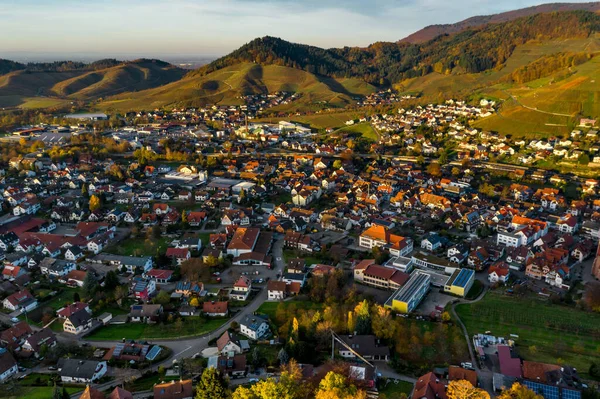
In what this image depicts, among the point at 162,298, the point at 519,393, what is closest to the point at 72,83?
the point at 162,298

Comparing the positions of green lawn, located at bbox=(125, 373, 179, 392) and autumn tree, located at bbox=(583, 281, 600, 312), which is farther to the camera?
autumn tree, located at bbox=(583, 281, 600, 312)

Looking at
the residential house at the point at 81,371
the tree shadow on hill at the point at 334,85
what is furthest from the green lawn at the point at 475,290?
the tree shadow on hill at the point at 334,85

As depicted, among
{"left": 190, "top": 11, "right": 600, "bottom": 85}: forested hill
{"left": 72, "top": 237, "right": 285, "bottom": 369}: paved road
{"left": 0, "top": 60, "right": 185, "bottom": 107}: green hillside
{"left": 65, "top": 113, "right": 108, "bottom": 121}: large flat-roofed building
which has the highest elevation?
{"left": 190, "top": 11, "right": 600, "bottom": 85}: forested hill

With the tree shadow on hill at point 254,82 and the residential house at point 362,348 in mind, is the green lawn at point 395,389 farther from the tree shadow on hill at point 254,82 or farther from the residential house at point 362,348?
the tree shadow on hill at point 254,82

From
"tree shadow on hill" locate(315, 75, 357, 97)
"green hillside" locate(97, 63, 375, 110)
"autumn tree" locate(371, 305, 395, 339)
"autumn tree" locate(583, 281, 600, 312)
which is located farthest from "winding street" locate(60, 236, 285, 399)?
"tree shadow on hill" locate(315, 75, 357, 97)

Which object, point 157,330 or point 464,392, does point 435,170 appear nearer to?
point 157,330

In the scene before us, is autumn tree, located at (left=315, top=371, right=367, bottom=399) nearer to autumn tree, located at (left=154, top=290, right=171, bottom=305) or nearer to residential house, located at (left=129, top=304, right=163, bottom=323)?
residential house, located at (left=129, top=304, right=163, bottom=323)
